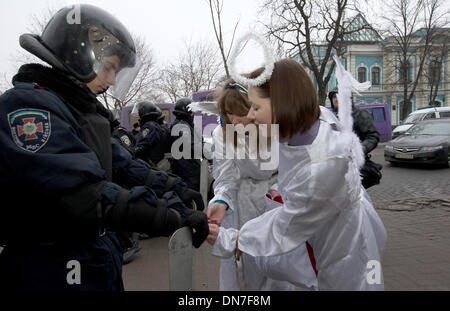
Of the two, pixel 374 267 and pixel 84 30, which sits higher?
pixel 84 30

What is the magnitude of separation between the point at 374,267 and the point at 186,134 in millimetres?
3649

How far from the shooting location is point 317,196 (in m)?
1.35

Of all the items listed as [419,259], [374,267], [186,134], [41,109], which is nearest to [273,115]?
→ [374,267]

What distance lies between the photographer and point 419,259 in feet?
11.6

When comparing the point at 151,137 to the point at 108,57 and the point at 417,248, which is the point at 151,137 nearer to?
the point at 108,57

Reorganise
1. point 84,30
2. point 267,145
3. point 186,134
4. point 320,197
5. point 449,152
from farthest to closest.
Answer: point 449,152 → point 186,134 → point 267,145 → point 84,30 → point 320,197

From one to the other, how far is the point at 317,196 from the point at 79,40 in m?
1.26

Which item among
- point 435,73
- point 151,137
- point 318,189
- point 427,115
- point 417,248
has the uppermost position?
point 435,73

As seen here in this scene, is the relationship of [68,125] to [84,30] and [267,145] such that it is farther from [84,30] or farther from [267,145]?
[267,145]

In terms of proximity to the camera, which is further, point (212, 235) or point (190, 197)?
point (190, 197)

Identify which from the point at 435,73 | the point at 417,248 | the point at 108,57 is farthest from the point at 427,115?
the point at 108,57

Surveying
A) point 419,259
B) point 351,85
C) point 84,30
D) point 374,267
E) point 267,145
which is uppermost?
point 84,30

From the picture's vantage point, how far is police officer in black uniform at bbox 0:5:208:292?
1.08 metres

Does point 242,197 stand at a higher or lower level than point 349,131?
lower
